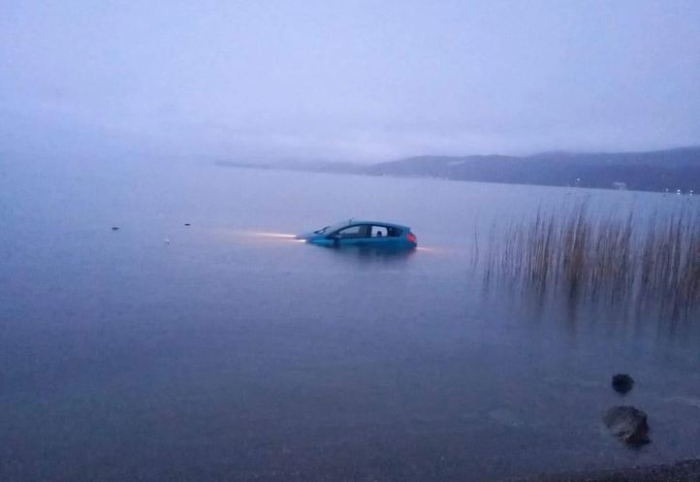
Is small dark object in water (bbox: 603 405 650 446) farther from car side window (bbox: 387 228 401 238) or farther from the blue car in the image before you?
car side window (bbox: 387 228 401 238)

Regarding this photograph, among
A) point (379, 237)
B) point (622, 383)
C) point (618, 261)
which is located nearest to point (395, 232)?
point (379, 237)

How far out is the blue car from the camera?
87.7 feet

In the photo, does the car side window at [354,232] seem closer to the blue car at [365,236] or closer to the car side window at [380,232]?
the blue car at [365,236]

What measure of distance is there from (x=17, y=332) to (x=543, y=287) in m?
13.3

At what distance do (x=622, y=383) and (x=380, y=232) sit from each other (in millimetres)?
16616

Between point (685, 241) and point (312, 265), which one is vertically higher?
point (685, 241)

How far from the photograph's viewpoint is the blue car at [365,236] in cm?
2672

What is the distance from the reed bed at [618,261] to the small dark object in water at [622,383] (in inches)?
293

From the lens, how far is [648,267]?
19750 mm

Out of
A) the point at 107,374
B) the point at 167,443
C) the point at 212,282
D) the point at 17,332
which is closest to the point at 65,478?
the point at 167,443

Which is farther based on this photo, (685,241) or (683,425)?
(685,241)

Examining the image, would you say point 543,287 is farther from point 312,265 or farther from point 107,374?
point 107,374

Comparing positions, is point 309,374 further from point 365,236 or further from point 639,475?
point 365,236

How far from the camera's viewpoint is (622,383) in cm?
1134
